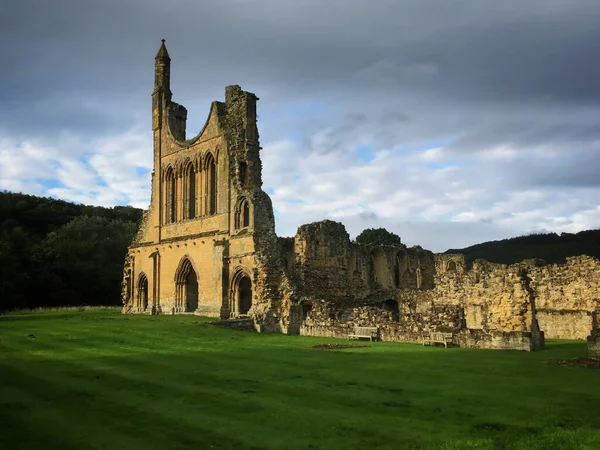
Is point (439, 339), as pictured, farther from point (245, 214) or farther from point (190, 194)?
point (190, 194)

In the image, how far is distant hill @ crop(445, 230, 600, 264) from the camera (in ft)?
187

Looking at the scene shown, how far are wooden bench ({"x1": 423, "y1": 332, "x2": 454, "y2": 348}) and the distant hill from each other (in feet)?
→ 131

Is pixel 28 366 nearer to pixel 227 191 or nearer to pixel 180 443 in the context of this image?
pixel 180 443

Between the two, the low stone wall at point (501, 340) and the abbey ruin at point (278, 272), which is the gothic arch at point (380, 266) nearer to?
the abbey ruin at point (278, 272)

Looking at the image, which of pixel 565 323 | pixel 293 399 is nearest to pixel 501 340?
pixel 565 323

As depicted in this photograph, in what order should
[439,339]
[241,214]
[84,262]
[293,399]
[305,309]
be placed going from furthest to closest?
[84,262] < [241,214] < [305,309] < [439,339] < [293,399]

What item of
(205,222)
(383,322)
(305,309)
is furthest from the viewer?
(205,222)

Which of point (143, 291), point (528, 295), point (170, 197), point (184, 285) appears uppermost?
point (170, 197)

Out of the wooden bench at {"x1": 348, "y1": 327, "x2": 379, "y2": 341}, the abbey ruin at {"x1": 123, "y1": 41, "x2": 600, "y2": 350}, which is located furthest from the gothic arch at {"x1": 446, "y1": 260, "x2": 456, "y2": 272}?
the wooden bench at {"x1": 348, "y1": 327, "x2": 379, "y2": 341}

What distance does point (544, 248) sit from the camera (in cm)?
6200

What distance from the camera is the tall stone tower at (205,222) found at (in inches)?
1176

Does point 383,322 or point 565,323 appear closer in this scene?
point 383,322

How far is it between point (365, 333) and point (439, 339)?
3.44 metres

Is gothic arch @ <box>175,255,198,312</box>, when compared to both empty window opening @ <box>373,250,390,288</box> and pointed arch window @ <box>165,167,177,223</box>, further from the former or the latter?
empty window opening @ <box>373,250,390,288</box>
